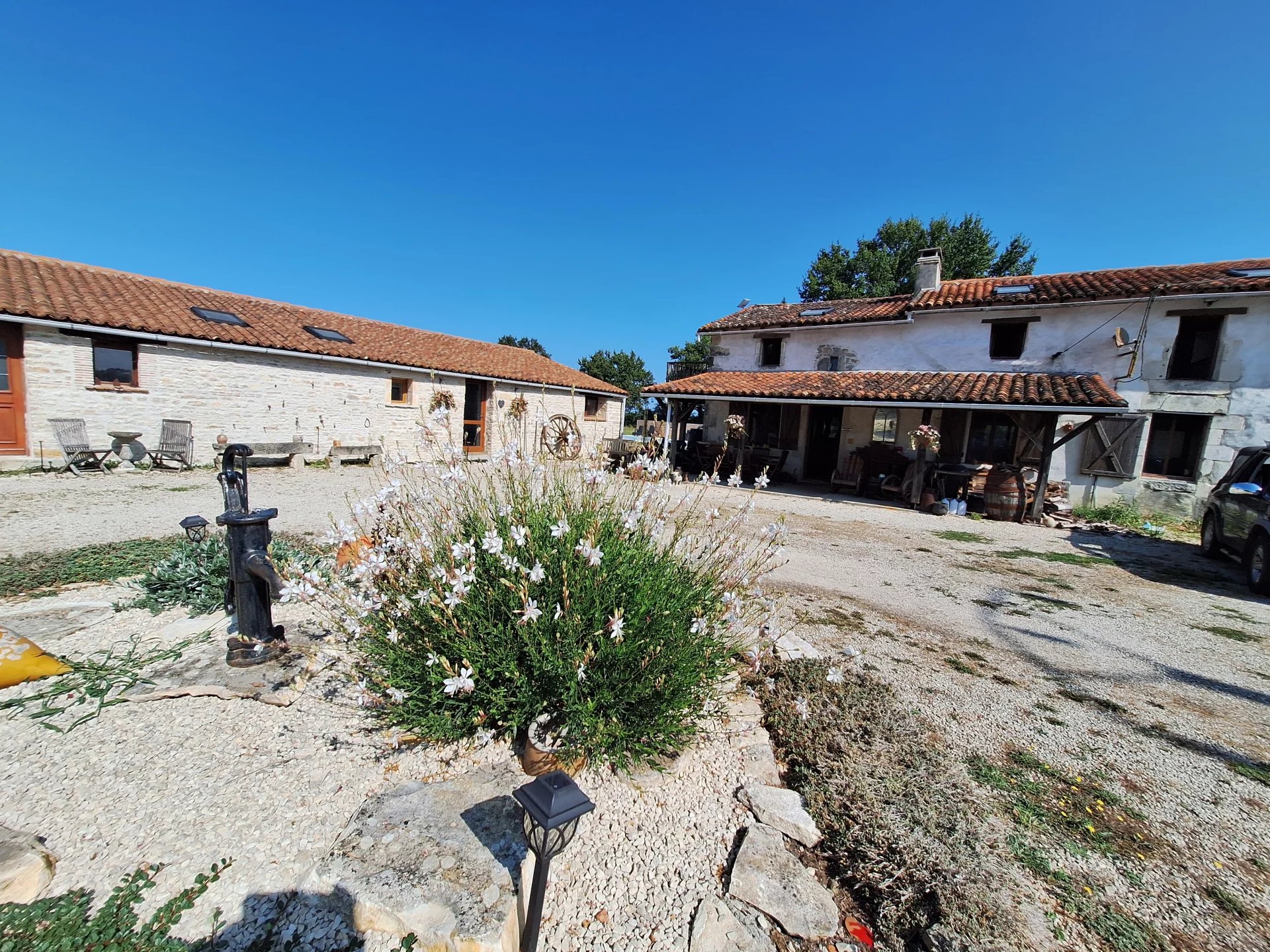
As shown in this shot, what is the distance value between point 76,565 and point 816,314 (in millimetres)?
17484

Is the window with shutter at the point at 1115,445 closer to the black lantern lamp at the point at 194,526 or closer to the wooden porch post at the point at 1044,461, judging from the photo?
the wooden porch post at the point at 1044,461

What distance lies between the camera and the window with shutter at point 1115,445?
11.3 m

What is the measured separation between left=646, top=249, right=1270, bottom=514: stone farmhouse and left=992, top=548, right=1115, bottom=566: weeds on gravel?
3.61 metres

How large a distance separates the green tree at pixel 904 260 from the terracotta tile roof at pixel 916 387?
17801mm

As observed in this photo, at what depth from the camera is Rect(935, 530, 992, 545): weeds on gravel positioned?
28.0ft

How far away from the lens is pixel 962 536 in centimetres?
884

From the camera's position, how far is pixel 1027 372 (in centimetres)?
1276

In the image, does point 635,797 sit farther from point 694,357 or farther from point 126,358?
point 694,357

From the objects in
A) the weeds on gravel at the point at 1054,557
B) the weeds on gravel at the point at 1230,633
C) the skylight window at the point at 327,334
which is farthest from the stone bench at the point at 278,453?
the weeds on gravel at the point at 1230,633

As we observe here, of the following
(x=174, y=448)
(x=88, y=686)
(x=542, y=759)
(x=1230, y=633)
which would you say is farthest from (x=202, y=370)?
(x=1230, y=633)

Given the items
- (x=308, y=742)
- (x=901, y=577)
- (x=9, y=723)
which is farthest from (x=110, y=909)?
(x=901, y=577)

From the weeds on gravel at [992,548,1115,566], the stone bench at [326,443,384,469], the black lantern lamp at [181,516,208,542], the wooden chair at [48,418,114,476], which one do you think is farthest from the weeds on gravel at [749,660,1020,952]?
the wooden chair at [48,418,114,476]

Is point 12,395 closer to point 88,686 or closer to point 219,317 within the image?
point 219,317

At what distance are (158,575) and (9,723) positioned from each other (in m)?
1.78
